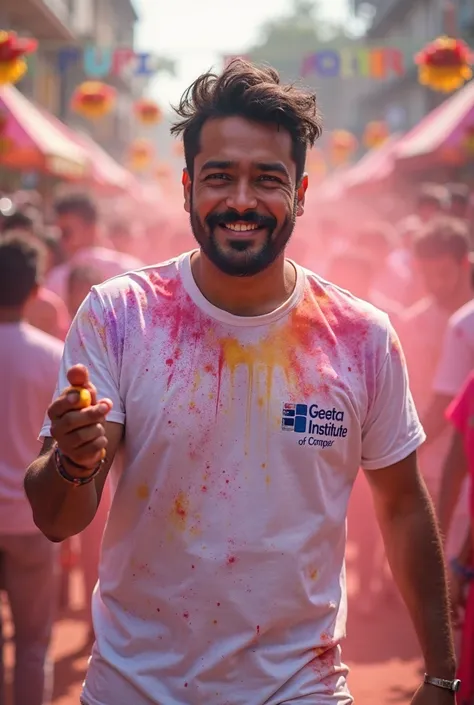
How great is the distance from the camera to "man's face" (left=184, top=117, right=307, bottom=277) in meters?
2.78

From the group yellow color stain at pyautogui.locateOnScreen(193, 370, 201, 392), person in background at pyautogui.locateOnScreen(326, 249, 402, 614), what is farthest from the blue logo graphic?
person in background at pyautogui.locateOnScreen(326, 249, 402, 614)

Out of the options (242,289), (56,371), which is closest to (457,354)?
(56,371)

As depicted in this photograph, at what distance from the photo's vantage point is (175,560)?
105 inches

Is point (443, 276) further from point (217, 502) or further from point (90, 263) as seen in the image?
point (217, 502)

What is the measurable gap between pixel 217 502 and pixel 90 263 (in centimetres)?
526

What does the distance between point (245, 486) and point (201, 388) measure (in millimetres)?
248

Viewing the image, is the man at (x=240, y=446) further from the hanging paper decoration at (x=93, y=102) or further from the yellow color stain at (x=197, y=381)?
the hanging paper decoration at (x=93, y=102)

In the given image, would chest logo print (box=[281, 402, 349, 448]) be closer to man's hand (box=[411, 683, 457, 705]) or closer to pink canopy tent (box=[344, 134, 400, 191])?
man's hand (box=[411, 683, 457, 705])

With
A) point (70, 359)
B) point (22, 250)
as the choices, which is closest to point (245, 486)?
point (70, 359)

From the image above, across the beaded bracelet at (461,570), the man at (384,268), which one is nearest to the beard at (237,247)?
the beaded bracelet at (461,570)

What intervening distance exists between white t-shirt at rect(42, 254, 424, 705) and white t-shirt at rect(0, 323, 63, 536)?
2.05m

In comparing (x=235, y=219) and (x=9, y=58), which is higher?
(x=9, y=58)

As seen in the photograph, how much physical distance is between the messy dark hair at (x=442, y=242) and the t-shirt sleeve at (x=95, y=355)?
390 cm

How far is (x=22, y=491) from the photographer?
15.9 ft
